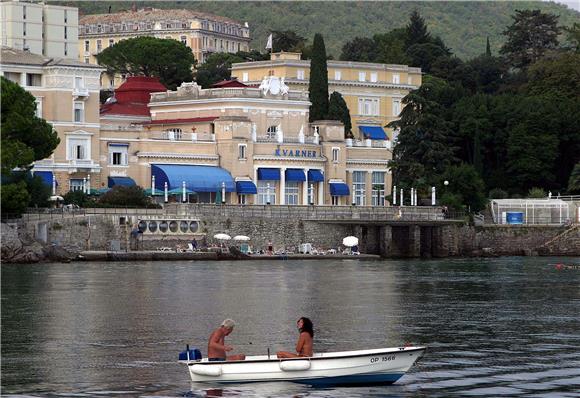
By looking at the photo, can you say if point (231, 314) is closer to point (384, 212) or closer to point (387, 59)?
point (384, 212)

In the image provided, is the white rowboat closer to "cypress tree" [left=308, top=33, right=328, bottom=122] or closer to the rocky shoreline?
the rocky shoreline

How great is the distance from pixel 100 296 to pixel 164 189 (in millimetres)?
42892

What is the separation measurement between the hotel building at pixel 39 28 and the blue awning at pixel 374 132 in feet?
75.9

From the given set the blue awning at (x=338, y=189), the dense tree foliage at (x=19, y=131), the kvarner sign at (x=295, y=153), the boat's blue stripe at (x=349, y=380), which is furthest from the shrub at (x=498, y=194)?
the boat's blue stripe at (x=349, y=380)

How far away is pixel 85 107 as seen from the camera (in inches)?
4318

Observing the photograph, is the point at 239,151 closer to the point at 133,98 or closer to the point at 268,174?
the point at 268,174

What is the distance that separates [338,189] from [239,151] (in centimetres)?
785

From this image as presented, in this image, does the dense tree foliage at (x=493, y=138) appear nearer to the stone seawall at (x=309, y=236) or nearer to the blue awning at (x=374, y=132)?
the stone seawall at (x=309, y=236)

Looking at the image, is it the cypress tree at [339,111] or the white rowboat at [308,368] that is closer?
the white rowboat at [308,368]

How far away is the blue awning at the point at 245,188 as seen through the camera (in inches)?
4414

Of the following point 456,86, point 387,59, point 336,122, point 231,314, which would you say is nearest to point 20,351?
point 231,314

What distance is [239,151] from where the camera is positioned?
11388 cm

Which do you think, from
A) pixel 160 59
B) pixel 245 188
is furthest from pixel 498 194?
pixel 160 59

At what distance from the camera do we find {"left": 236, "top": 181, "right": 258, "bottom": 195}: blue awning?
4414 inches
